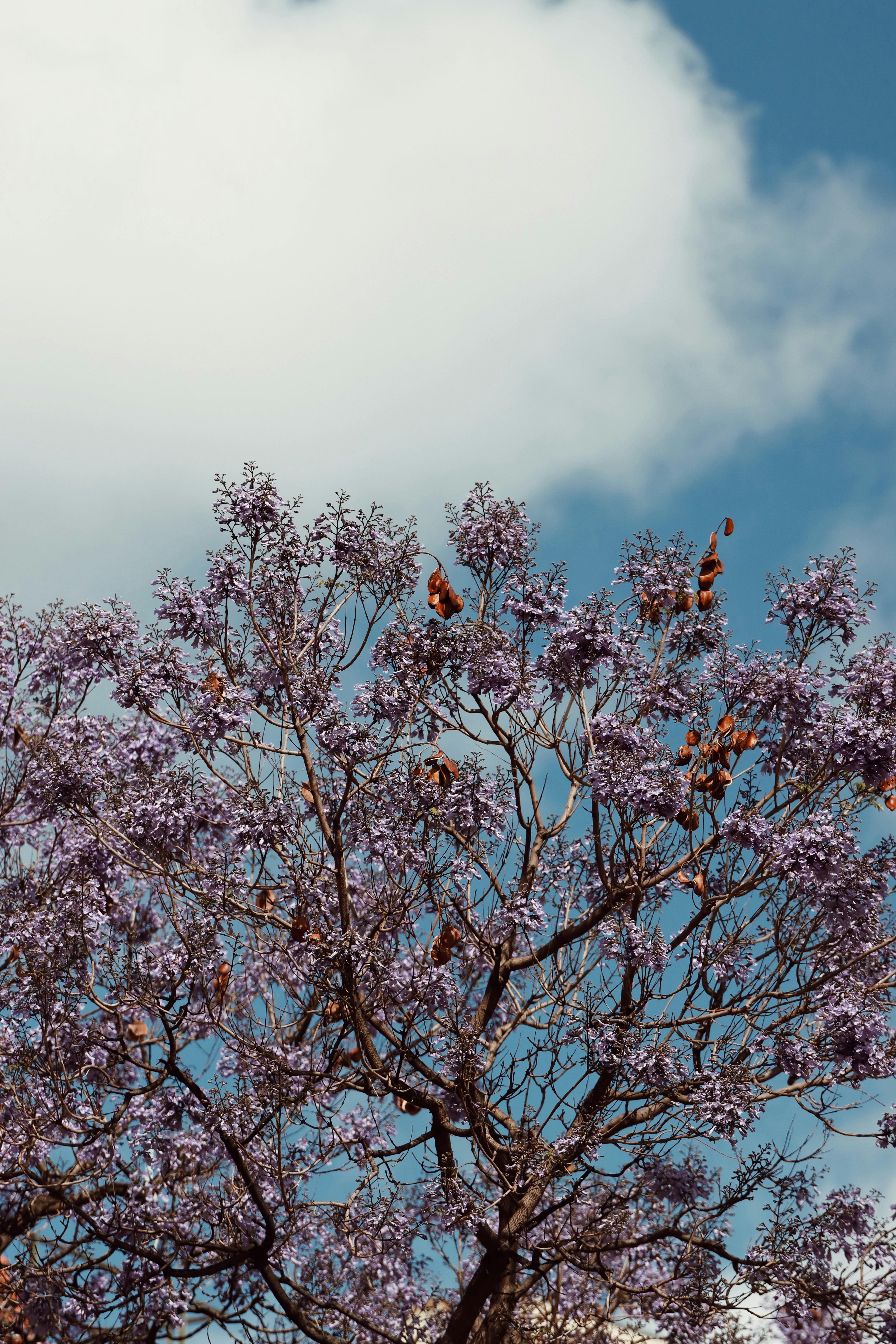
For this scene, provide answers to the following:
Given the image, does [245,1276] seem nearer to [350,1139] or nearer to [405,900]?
[350,1139]

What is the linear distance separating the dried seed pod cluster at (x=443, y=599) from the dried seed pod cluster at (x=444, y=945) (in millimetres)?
3357

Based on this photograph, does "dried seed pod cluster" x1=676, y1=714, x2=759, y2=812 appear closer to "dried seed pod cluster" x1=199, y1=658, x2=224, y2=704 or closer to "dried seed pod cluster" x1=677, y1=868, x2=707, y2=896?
"dried seed pod cluster" x1=677, y1=868, x2=707, y2=896

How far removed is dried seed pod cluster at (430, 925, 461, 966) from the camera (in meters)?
12.3

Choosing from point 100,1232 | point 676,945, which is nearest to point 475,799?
point 676,945

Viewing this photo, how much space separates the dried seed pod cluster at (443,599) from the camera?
1325 cm

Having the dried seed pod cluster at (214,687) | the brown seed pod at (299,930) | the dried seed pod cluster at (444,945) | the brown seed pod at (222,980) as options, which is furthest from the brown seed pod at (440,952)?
the dried seed pod cluster at (214,687)

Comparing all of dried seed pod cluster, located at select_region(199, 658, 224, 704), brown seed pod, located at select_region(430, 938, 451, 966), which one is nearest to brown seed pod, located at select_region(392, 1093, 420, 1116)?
brown seed pod, located at select_region(430, 938, 451, 966)

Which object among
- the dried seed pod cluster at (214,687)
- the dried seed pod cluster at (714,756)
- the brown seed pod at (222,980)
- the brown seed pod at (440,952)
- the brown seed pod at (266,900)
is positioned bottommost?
the brown seed pod at (222,980)

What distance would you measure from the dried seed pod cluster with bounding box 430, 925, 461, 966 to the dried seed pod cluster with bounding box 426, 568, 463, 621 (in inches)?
132

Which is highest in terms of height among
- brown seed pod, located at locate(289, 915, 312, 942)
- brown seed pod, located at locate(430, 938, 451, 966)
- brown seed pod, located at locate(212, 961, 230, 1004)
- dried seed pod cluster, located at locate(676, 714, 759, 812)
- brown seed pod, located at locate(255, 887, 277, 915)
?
dried seed pod cluster, located at locate(676, 714, 759, 812)

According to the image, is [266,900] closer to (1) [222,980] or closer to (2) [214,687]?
(1) [222,980]

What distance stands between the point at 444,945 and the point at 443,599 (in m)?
3.71

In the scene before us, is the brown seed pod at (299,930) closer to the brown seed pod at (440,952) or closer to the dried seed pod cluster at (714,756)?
the brown seed pod at (440,952)

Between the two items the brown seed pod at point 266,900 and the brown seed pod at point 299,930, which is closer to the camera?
the brown seed pod at point 299,930
